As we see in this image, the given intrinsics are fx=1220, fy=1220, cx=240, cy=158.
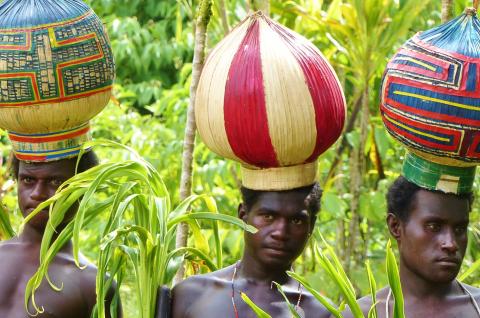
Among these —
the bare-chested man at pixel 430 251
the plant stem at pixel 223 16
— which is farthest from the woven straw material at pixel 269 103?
the plant stem at pixel 223 16

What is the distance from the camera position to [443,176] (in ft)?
12.5

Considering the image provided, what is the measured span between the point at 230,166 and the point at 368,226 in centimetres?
81

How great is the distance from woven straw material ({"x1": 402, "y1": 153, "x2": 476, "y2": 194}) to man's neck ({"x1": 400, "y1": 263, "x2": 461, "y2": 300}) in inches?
11.8

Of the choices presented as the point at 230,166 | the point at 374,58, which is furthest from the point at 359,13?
the point at 230,166

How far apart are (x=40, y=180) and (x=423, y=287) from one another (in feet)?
4.61

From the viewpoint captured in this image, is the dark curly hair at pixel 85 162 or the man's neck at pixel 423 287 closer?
the man's neck at pixel 423 287

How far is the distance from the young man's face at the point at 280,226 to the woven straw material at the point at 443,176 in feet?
1.29

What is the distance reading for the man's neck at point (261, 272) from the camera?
4043 millimetres

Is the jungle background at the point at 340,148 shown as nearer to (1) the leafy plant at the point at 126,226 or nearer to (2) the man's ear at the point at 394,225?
(1) the leafy plant at the point at 126,226

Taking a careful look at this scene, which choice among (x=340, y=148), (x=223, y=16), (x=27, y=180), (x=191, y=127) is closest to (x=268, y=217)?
(x=27, y=180)

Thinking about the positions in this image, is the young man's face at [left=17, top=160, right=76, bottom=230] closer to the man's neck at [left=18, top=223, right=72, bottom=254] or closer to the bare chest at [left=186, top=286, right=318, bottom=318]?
the man's neck at [left=18, top=223, right=72, bottom=254]

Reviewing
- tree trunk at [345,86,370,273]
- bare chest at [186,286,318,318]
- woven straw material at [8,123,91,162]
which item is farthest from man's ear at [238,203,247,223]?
tree trunk at [345,86,370,273]

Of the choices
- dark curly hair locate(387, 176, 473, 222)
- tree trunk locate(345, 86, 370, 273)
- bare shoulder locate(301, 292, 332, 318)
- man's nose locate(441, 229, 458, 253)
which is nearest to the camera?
man's nose locate(441, 229, 458, 253)

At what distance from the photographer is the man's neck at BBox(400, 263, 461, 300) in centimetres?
390
